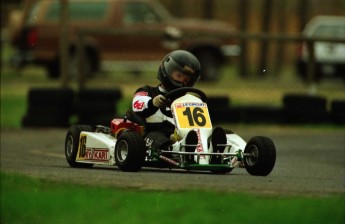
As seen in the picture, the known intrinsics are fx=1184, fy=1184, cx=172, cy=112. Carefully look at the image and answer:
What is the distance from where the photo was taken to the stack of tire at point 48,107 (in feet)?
56.8

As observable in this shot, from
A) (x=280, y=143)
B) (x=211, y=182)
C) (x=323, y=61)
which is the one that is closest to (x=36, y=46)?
(x=323, y=61)

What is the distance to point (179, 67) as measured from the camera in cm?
1005

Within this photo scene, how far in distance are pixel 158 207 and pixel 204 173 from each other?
1.26 metres

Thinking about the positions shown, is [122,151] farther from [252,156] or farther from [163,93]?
[252,156]

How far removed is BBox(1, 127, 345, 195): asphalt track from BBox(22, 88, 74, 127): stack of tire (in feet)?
2.25

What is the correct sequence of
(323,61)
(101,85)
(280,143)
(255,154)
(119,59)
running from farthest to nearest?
(119,59)
(323,61)
(101,85)
(280,143)
(255,154)

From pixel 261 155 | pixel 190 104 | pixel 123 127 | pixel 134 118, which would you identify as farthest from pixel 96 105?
pixel 261 155

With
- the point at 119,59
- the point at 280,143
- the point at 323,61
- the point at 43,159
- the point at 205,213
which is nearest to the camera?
the point at 205,213

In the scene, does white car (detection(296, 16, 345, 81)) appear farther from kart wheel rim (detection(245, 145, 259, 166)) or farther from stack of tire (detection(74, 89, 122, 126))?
kart wheel rim (detection(245, 145, 259, 166))

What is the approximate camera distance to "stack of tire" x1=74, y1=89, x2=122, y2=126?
57.1 ft

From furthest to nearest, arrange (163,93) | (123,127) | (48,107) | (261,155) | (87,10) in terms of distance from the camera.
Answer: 1. (87,10)
2. (48,107)
3. (123,127)
4. (163,93)
5. (261,155)

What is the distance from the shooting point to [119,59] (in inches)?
1062

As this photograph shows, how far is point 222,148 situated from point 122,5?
18.6 m

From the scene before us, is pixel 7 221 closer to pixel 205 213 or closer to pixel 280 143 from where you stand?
pixel 205 213
